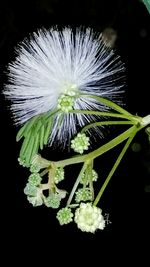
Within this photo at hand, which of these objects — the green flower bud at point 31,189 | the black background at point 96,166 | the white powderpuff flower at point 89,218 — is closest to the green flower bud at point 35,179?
the green flower bud at point 31,189

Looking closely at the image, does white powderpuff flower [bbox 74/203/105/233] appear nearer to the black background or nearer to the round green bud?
the round green bud

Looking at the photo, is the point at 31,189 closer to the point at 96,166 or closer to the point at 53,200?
the point at 53,200

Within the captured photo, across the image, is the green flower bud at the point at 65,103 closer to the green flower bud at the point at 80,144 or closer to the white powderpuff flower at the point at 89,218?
the green flower bud at the point at 80,144

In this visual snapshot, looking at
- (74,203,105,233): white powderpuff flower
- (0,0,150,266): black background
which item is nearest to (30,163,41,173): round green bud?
(74,203,105,233): white powderpuff flower

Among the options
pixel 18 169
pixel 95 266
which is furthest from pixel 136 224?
pixel 18 169

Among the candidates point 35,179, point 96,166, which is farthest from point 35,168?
point 96,166

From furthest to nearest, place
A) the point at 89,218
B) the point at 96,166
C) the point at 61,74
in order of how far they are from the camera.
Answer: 1. the point at 96,166
2. the point at 61,74
3. the point at 89,218
